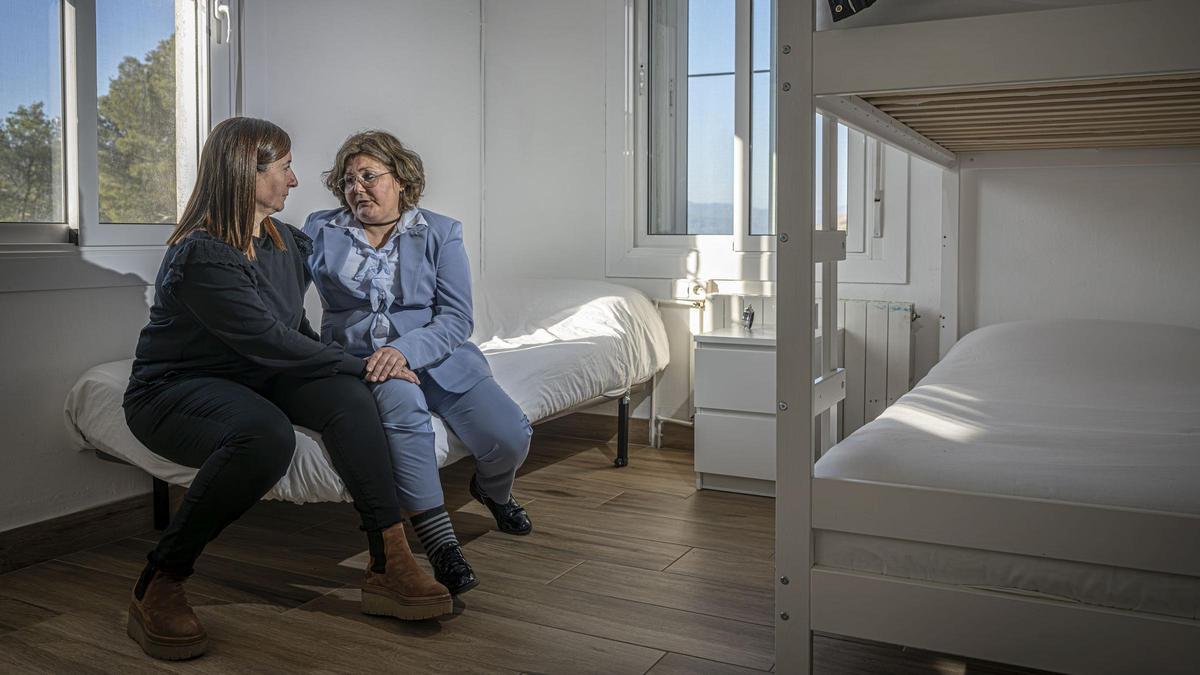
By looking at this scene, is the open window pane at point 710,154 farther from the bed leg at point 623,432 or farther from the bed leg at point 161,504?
the bed leg at point 161,504

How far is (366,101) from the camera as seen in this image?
147 inches

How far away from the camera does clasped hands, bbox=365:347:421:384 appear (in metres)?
2.26

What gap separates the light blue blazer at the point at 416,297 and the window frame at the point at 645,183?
1496 mm

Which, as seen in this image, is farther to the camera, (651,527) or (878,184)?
(878,184)

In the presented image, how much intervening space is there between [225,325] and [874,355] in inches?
86.3

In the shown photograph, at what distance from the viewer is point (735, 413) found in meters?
3.27

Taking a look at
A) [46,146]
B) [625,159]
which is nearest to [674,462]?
[625,159]

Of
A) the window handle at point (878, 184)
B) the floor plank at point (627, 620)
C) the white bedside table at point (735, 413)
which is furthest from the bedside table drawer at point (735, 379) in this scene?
the floor plank at point (627, 620)

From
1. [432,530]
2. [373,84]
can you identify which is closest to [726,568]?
[432,530]

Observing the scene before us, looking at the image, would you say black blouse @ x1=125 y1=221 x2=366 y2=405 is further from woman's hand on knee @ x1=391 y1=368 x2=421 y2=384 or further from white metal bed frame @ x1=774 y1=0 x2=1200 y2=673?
white metal bed frame @ x1=774 y1=0 x2=1200 y2=673

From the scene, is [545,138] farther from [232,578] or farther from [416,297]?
[232,578]

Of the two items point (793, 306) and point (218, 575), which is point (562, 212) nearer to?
point (218, 575)

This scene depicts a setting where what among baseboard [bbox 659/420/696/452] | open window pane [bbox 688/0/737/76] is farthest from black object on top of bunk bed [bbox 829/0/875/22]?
baseboard [bbox 659/420/696/452]

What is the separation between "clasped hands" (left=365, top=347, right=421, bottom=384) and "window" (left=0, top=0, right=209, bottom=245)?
3.25ft
